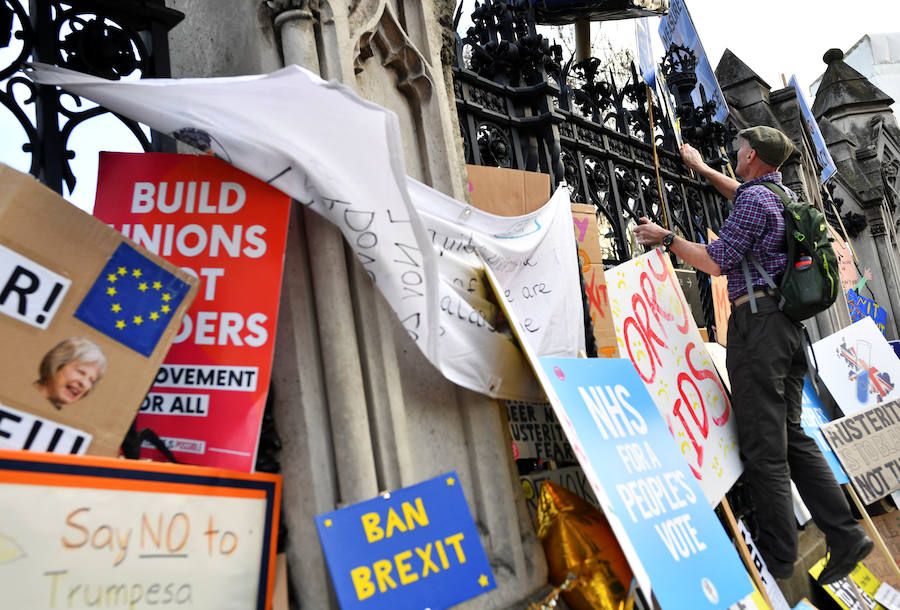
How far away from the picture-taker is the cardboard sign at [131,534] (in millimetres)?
1710

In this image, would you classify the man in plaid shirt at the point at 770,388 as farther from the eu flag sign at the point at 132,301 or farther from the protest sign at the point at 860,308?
the protest sign at the point at 860,308

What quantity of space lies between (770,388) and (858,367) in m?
2.63

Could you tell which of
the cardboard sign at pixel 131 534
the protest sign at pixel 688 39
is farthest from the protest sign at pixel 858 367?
the cardboard sign at pixel 131 534

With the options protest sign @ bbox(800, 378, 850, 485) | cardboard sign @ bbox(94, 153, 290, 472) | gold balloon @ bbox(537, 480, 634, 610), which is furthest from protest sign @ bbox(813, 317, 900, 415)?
cardboard sign @ bbox(94, 153, 290, 472)

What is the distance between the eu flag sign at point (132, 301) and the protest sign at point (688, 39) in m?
6.78

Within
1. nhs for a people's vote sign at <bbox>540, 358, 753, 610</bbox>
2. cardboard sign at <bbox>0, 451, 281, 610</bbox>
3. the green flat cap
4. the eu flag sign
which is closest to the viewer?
cardboard sign at <bbox>0, 451, 281, 610</bbox>

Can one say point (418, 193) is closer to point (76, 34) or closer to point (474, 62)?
point (76, 34)

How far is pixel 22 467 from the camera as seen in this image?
1729 millimetres

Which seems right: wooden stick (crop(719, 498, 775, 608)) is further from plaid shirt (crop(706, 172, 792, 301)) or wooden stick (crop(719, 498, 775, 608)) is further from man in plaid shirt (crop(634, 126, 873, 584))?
plaid shirt (crop(706, 172, 792, 301))

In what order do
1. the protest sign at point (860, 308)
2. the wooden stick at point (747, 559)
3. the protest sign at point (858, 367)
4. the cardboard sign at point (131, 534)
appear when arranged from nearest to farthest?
the cardboard sign at point (131, 534) → the wooden stick at point (747, 559) → the protest sign at point (858, 367) → the protest sign at point (860, 308)

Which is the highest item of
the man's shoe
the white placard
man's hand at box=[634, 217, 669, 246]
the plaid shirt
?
man's hand at box=[634, 217, 669, 246]

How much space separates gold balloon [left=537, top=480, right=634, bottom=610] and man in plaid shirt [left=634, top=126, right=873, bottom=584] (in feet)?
4.01

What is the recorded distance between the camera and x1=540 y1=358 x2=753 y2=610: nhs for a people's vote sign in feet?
8.82

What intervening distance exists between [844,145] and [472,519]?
43.0 ft
